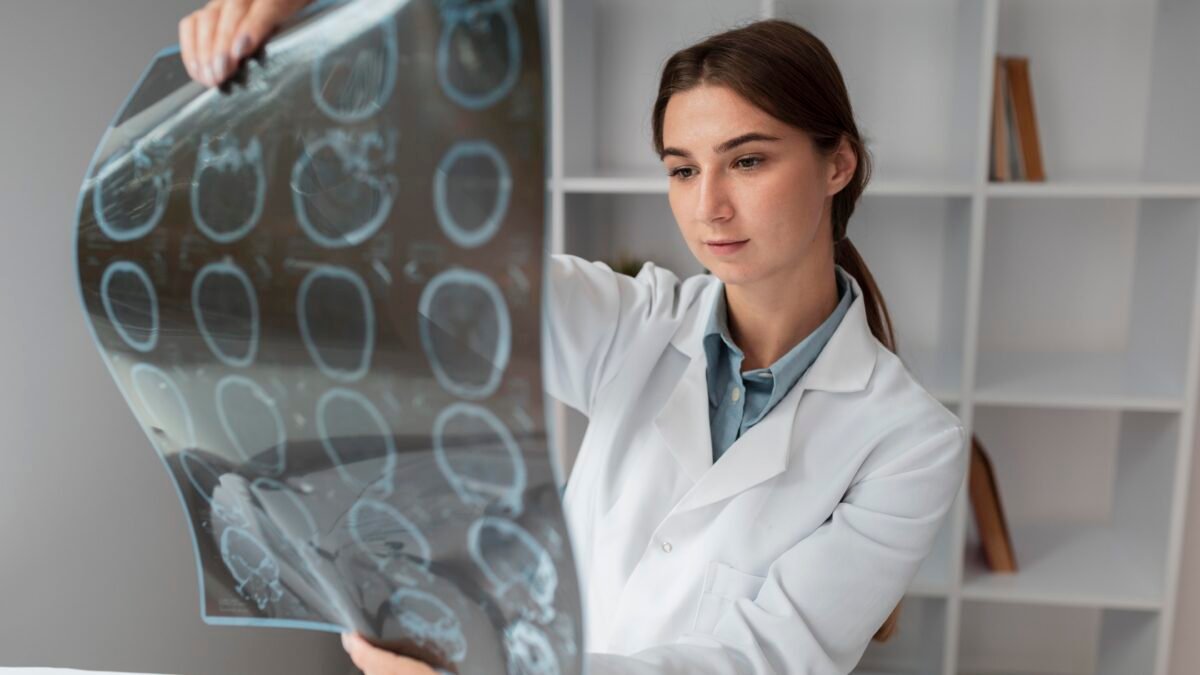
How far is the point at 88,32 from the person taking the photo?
98cm

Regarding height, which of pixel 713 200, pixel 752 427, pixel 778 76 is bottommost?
pixel 752 427

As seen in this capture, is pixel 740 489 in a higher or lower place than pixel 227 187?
lower

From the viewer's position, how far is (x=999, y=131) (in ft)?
5.28

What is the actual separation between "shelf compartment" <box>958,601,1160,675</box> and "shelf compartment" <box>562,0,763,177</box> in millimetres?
1091

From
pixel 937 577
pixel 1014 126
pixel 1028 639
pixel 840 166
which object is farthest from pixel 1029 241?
pixel 840 166

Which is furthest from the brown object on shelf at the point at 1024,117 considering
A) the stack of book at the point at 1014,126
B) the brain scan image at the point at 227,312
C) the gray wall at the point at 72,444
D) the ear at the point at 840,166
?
the brain scan image at the point at 227,312

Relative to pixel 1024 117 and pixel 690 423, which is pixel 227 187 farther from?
pixel 1024 117

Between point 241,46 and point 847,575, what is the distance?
0.67 m

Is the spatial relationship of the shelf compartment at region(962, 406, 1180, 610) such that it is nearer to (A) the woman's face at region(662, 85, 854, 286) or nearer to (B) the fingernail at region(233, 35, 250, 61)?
(A) the woman's face at region(662, 85, 854, 286)

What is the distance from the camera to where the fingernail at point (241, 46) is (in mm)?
656

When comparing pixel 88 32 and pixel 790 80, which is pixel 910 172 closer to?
pixel 790 80

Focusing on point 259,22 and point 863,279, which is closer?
point 259,22

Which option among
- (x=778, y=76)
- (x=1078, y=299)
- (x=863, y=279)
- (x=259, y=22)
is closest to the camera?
(x=259, y=22)

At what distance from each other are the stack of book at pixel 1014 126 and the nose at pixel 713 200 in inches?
35.7
